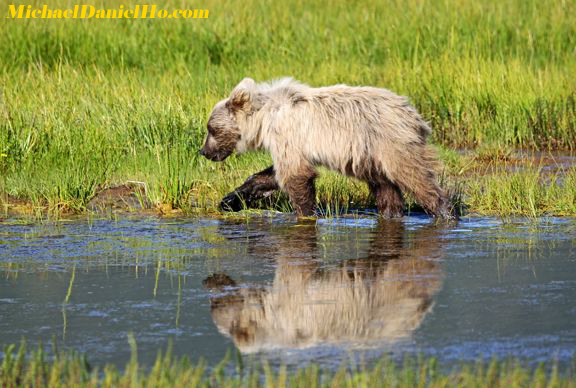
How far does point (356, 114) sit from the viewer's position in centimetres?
905

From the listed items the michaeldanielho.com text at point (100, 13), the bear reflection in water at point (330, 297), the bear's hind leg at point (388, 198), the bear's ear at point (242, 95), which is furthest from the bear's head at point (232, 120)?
the michaeldanielho.com text at point (100, 13)

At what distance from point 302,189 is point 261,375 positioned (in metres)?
4.45

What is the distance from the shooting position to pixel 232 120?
393 inches

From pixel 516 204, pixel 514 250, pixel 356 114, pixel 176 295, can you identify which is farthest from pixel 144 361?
pixel 516 204

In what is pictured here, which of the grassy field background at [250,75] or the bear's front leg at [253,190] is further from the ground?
the grassy field background at [250,75]

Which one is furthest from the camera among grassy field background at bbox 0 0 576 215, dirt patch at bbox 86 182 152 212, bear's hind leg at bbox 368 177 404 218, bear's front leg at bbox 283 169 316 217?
grassy field background at bbox 0 0 576 215

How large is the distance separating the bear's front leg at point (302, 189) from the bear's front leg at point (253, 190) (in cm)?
51

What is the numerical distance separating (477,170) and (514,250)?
4.15 meters

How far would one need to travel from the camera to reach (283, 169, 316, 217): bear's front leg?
30.6ft

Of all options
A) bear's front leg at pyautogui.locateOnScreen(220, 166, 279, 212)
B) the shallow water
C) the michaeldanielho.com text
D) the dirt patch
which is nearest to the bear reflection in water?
the shallow water

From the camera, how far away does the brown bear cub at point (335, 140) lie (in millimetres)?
8953

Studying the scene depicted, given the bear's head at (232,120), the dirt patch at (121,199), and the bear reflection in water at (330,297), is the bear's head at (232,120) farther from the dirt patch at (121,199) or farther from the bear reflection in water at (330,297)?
the bear reflection in water at (330,297)

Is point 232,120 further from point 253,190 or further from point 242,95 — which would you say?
point 253,190

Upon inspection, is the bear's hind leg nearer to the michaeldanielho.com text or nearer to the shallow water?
the shallow water
